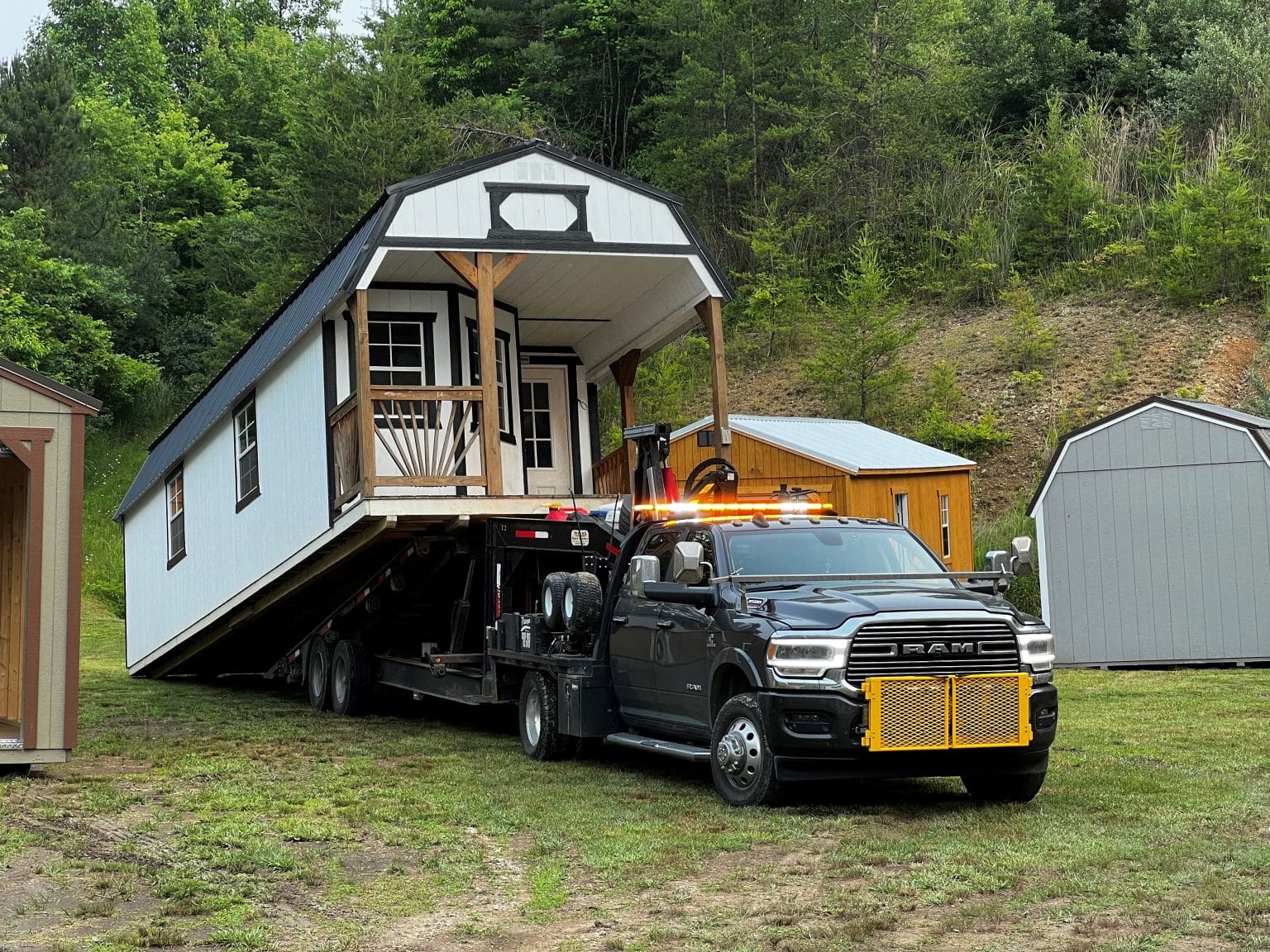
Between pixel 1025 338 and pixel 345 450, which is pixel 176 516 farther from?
pixel 1025 338

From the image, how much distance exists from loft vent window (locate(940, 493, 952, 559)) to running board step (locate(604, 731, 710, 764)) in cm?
1442

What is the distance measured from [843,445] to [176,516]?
1075 cm

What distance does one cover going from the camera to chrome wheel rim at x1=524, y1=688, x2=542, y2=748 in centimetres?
1220

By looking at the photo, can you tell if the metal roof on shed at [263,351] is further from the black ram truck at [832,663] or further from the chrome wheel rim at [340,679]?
the black ram truck at [832,663]

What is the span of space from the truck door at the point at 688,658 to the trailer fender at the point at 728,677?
0.27 ft

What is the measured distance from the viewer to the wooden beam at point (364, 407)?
13.7 metres

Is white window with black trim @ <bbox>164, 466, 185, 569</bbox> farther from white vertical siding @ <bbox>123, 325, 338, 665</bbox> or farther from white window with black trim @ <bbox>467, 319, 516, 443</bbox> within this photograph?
white window with black trim @ <bbox>467, 319, 516, 443</bbox>

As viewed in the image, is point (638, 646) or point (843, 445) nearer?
point (638, 646)

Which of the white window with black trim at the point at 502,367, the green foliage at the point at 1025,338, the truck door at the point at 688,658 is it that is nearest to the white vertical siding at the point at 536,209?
the white window with black trim at the point at 502,367

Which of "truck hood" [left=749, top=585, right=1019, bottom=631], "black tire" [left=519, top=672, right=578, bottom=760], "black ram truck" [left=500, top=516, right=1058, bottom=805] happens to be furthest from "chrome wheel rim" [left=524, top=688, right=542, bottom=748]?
"truck hood" [left=749, top=585, right=1019, bottom=631]

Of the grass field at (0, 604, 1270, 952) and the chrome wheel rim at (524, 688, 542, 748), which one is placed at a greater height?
the chrome wheel rim at (524, 688, 542, 748)

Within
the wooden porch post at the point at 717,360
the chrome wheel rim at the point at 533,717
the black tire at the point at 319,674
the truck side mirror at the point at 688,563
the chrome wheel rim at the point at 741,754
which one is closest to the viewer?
the chrome wheel rim at the point at 741,754

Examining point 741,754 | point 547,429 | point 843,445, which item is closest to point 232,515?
point 547,429

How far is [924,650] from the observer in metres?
9.19
